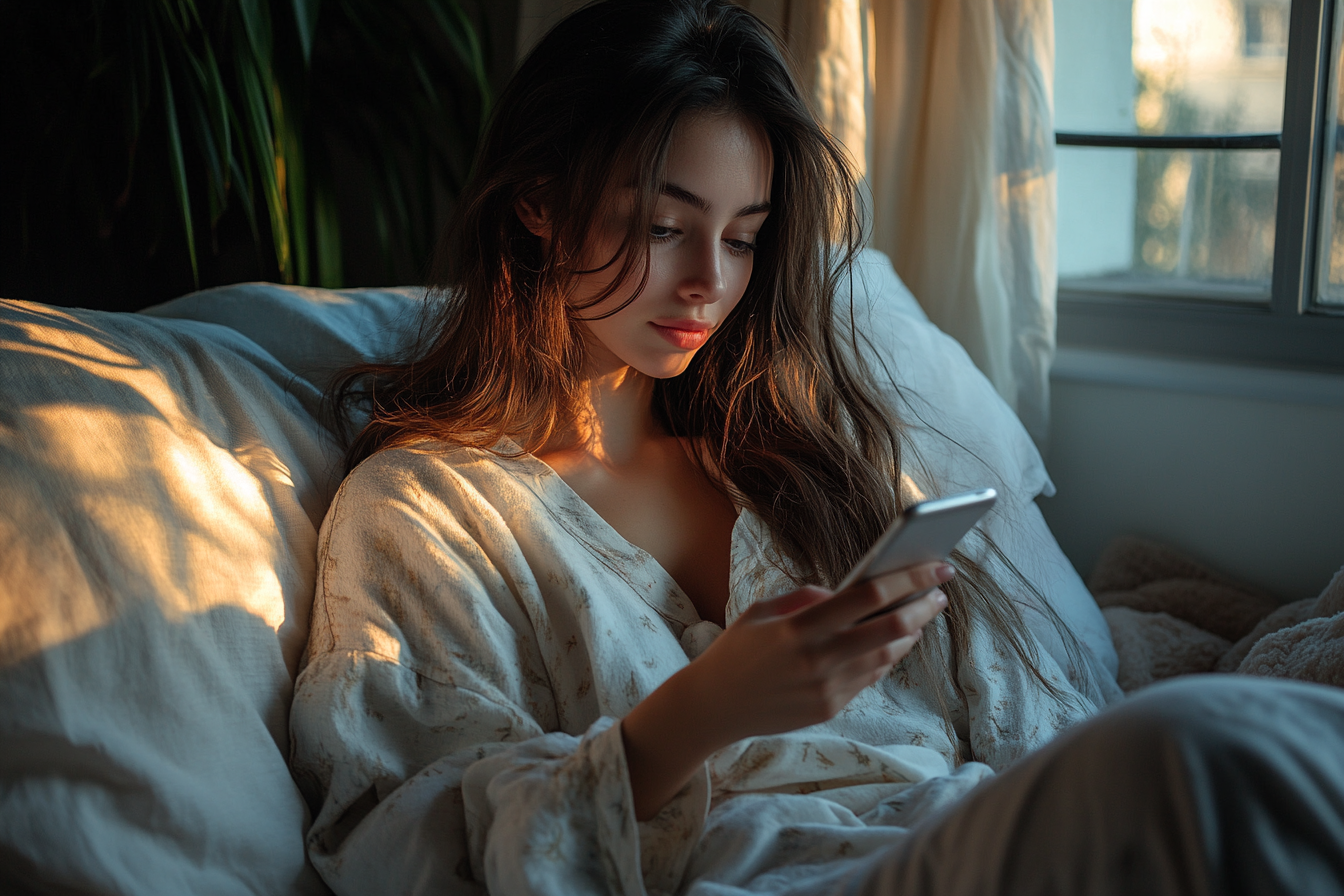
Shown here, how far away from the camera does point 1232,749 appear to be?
1.76 ft

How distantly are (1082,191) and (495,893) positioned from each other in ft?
6.03

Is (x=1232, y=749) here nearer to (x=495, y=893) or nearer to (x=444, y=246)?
(x=495, y=893)

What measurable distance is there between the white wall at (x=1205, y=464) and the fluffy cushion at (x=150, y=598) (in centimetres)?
133

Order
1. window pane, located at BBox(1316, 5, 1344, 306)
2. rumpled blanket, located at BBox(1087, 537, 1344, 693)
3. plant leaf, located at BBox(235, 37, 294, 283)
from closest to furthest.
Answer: rumpled blanket, located at BBox(1087, 537, 1344, 693) < plant leaf, located at BBox(235, 37, 294, 283) < window pane, located at BBox(1316, 5, 1344, 306)

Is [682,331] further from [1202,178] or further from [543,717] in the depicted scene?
[1202,178]

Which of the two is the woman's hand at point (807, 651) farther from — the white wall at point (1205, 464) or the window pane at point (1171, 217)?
the window pane at point (1171, 217)

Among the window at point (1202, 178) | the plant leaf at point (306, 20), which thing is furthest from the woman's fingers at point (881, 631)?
the window at point (1202, 178)

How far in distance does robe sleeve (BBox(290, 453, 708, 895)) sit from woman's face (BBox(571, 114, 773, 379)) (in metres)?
0.23

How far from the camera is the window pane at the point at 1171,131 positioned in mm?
1775

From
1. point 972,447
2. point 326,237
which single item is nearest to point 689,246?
point 972,447

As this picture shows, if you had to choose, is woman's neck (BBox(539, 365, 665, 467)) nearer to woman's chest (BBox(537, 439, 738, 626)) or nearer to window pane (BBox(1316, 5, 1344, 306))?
woman's chest (BBox(537, 439, 738, 626))

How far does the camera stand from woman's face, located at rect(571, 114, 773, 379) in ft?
3.14

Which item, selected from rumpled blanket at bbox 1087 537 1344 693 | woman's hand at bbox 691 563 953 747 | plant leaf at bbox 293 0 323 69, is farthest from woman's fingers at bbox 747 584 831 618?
plant leaf at bbox 293 0 323 69

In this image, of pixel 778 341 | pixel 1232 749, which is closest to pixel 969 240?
pixel 778 341
